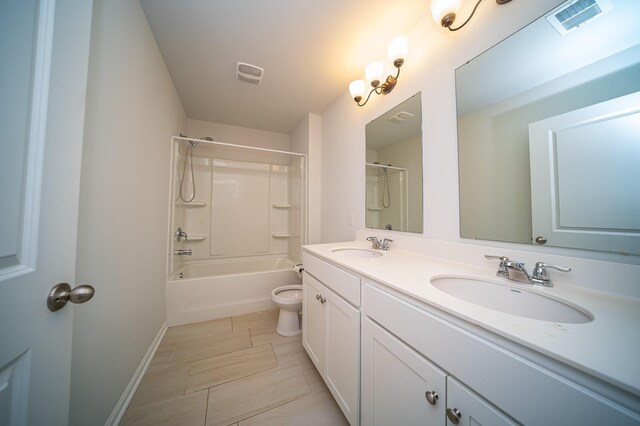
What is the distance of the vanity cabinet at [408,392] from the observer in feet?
1.58

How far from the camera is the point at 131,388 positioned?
112cm

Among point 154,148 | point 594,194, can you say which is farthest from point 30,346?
point 594,194

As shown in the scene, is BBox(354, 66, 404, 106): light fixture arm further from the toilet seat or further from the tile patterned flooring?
the tile patterned flooring

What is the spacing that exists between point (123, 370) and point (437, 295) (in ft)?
5.36

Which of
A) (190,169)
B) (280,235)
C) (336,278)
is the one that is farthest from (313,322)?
(190,169)

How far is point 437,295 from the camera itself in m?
0.60

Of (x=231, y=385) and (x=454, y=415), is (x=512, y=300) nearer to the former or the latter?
(x=454, y=415)

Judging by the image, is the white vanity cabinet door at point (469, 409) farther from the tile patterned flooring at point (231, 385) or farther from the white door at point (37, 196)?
the white door at point (37, 196)

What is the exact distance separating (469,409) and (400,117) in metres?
1.49

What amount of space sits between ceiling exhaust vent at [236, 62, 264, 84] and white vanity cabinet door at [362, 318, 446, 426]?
2.03 meters

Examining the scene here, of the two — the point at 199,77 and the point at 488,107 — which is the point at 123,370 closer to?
the point at 199,77

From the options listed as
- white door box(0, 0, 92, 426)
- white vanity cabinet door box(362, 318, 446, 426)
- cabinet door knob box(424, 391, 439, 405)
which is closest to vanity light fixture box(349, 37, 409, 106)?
white door box(0, 0, 92, 426)

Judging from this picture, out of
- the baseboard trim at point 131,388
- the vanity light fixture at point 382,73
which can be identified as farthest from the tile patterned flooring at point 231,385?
the vanity light fixture at point 382,73

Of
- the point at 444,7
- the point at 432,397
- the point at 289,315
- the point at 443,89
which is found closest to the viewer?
the point at 432,397
